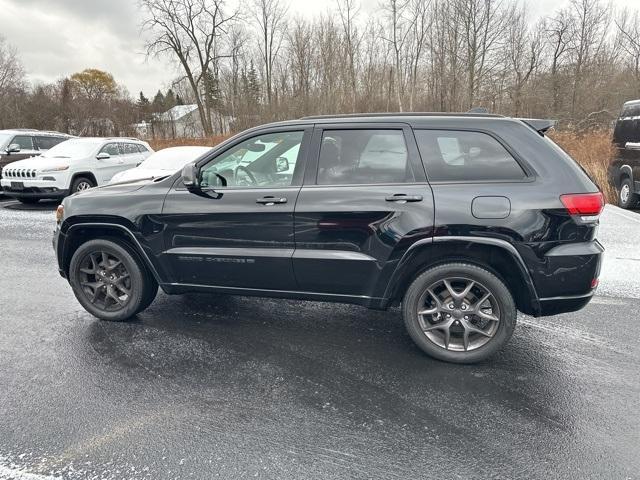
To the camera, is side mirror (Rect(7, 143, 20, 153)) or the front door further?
side mirror (Rect(7, 143, 20, 153))

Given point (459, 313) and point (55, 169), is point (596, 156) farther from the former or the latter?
point (55, 169)

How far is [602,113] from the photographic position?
898 inches

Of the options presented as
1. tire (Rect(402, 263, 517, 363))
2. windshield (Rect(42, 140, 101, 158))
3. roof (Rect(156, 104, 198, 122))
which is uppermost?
roof (Rect(156, 104, 198, 122))

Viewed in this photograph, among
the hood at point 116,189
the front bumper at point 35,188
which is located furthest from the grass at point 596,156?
the front bumper at point 35,188

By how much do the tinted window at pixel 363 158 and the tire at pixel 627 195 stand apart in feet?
28.1

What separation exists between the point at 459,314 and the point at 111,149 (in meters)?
11.1

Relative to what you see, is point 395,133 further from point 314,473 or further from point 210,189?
point 314,473

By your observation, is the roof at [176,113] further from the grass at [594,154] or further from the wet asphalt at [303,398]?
the wet asphalt at [303,398]

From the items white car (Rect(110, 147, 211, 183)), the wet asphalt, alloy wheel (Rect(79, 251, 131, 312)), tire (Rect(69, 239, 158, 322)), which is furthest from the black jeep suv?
white car (Rect(110, 147, 211, 183))

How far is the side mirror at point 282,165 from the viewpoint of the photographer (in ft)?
11.4

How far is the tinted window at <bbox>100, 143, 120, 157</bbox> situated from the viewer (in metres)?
11.2

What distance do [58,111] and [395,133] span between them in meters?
36.3

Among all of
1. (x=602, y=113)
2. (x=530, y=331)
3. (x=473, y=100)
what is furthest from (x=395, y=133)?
(x=473, y=100)

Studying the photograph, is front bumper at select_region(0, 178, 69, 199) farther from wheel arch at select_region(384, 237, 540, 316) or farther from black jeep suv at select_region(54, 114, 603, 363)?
wheel arch at select_region(384, 237, 540, 316)
